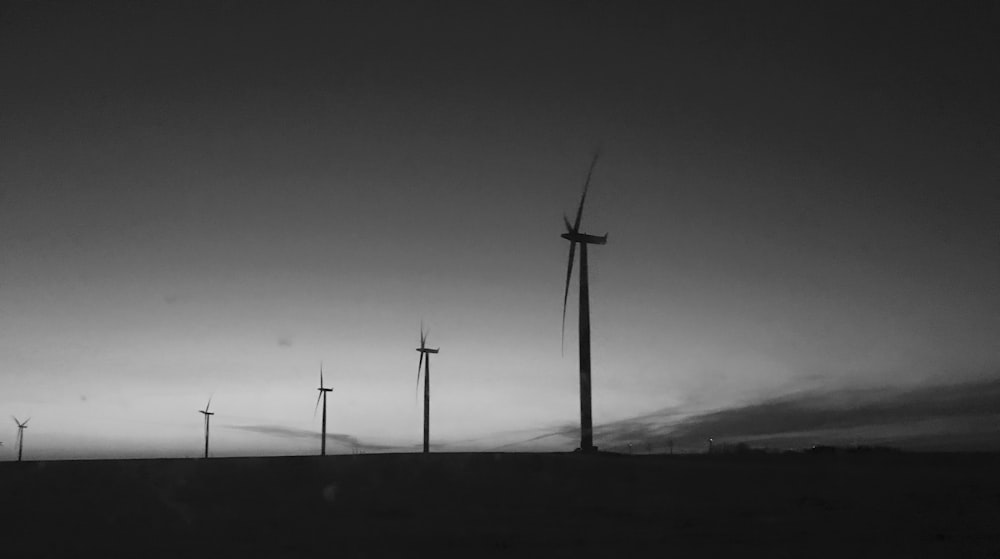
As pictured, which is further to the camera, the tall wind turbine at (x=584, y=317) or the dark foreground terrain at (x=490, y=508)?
the tall wind turbine at (x=584, y=317)

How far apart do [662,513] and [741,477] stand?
20.9 ft

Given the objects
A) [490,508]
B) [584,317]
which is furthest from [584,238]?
[490,508]

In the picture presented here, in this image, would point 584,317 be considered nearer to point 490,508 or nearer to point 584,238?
point 584,238

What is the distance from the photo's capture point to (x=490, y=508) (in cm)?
2025

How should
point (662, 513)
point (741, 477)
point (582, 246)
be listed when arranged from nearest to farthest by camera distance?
point (662, 513) → point (741, 477) → point (582, 246)

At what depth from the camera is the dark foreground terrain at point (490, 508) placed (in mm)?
15609

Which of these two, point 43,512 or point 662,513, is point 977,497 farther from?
point 43,512

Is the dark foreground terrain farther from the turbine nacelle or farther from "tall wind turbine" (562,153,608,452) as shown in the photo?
the turbine nacelle

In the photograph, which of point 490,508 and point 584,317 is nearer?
point 490,508

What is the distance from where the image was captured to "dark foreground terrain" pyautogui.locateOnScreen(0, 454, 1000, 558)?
1561cm

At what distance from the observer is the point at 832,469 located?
27.0 m

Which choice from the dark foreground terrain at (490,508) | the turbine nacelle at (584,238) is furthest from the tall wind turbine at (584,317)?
the dark foreground terrain at (490,508)

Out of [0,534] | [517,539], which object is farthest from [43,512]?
[517,539]

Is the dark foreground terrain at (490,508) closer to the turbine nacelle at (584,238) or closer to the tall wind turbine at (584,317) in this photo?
the tall wind turbine at (584,317)
